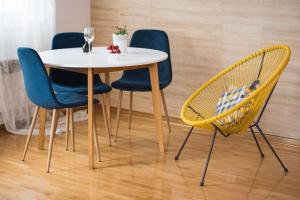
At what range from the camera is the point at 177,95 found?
4961 mm

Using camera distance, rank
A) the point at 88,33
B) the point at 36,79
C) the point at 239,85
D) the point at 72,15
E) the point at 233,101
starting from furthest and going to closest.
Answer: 1. the point at 72,15
2. the point at 239,85
3. the point at 88,33
4. the point at 233,101
5. the point at 36,79

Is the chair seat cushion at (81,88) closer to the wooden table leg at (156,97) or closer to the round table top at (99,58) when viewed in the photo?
the round table top at (99,58)

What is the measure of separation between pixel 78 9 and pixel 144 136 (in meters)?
1.47

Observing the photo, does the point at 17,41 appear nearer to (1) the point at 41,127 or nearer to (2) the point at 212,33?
(1) the point at 41,127

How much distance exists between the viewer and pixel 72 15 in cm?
517

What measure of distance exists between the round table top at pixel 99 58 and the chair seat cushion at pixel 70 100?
0.25 metres

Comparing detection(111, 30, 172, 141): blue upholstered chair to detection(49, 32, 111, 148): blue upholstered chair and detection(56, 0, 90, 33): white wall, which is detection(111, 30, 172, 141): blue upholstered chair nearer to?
detection(49, 32, 111, 148): blue upholstered chair

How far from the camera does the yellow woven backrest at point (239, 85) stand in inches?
135

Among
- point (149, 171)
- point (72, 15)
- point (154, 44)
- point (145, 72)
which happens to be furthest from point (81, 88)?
point (72, 15)

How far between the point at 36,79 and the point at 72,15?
171 cm

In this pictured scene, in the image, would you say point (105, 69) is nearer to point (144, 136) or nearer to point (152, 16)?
point (144, 136)

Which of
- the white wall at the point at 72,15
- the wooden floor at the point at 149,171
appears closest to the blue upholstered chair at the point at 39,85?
the wooden floor at the point at 149,171

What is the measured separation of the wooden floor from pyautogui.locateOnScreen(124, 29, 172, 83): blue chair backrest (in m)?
0.52

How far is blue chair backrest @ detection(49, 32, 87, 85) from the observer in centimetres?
435
